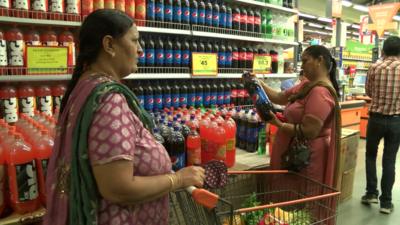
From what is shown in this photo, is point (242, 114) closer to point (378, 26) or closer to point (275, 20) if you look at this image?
point (275, 20)

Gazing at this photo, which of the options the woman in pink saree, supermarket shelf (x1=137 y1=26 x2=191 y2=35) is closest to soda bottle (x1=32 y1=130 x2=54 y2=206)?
the woman in pink saree

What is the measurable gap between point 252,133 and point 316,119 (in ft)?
2.57

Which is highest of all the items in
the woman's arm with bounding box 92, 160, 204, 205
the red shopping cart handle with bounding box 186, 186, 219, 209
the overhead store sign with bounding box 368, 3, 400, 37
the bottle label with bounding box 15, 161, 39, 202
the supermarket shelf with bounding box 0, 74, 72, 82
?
the overhead store sign with bounding box 368, 3, 400, 37

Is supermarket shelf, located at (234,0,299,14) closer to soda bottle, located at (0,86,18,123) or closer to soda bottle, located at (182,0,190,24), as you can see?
soda bottle, located at (182,0,190,24)

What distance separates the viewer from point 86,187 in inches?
49.2

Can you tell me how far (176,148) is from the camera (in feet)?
7.93

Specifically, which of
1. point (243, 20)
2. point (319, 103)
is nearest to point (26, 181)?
point (319, 103)

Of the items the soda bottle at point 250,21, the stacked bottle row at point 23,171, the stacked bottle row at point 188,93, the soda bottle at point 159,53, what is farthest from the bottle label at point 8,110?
the soda bottle at point 250,21

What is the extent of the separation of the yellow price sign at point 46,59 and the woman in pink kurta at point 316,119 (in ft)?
5.46

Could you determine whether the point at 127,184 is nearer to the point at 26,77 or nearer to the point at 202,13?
the point at 26,77

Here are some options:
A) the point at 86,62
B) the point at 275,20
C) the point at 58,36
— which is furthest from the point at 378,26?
the point at 86,62

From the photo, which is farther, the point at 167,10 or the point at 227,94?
the point at 227,94

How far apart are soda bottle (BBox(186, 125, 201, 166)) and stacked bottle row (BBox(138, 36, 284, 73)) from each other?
1.03m

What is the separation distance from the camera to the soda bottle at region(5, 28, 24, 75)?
2.57 m
